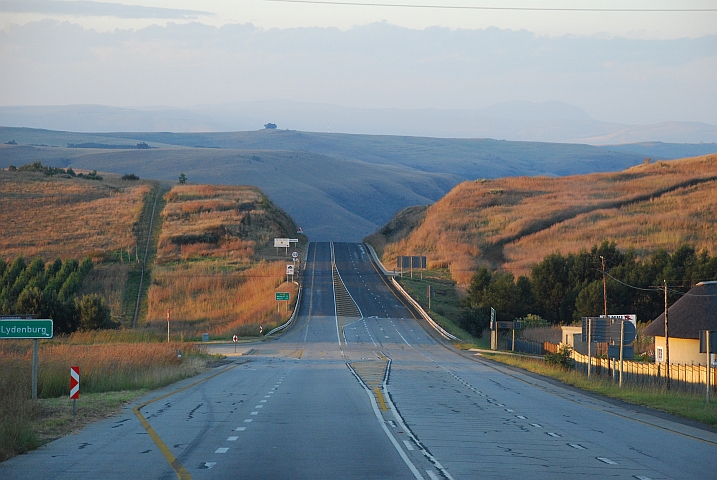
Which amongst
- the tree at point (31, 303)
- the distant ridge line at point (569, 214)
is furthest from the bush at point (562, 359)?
the distant ridge line at point (569, 214)

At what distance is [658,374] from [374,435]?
22.2 m

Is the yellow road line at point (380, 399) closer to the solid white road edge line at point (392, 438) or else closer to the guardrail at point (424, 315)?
the solid white road edge line at point (392, 438)

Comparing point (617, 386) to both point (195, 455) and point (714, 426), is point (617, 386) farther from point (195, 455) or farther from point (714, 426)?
point (195, 455)

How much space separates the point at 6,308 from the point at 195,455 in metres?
50.1

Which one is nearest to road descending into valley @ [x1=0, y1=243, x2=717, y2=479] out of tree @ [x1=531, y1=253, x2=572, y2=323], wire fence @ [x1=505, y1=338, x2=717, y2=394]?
wire fence @ [x1=505, y1=338, x2=717, y2=394]

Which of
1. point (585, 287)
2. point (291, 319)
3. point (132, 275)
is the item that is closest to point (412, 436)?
point (291, 319)

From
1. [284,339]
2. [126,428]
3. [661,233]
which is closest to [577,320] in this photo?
[284,339]

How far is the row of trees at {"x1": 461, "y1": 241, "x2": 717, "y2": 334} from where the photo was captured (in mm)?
71375

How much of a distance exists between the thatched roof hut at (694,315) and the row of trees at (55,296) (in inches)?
1466

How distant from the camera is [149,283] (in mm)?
83938

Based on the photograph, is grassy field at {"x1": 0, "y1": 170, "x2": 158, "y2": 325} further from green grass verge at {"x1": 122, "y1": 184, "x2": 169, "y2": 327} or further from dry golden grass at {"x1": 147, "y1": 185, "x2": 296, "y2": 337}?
dry golden grass at {"x1": 147, "y1": 185, "x2": 296, "y2": 337}

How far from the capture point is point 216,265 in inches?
3735

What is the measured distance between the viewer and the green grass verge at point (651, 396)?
2061cm

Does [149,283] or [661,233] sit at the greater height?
[661,233]
